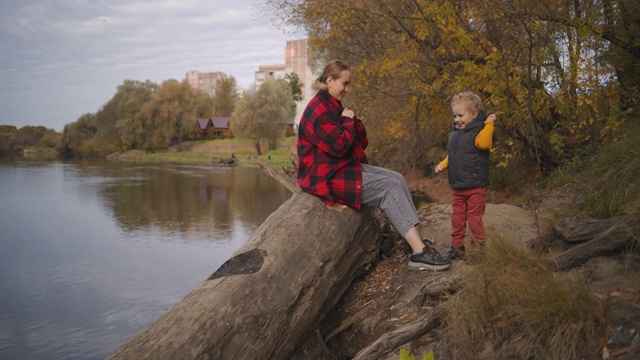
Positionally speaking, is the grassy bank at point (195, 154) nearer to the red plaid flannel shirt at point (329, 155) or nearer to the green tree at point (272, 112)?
the green tree at point (272, 112)

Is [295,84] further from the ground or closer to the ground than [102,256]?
further from the ground

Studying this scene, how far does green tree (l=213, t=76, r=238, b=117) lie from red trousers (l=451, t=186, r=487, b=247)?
254 ft

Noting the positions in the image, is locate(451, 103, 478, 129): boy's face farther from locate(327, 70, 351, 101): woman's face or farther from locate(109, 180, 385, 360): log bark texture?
locate(109, 180, 385, 360): log bark texture

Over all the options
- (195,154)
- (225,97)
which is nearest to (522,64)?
(195,154)

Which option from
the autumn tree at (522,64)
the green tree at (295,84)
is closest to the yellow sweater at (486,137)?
the autumn tree at (522,64)

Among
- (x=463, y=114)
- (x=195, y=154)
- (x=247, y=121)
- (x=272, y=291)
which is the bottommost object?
(x=272, y=291)

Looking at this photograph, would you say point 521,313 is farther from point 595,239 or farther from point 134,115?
point 134,115

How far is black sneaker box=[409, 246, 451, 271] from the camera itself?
4711mm

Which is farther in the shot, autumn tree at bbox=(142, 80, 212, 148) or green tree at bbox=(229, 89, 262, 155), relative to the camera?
autumn tree at bbox=(142, 80, 212, 148)

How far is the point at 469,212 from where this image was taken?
493cm

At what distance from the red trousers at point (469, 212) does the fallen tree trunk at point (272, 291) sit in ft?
2.54

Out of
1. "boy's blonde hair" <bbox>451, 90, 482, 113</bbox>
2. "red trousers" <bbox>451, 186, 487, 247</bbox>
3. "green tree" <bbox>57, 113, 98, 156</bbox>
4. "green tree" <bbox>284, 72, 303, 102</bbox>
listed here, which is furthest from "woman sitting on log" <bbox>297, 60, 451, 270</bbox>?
"green tree" <bbox>284, 72, 303, 102</bbox>

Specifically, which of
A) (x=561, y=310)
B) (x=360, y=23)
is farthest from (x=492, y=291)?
(x=360, y=23)

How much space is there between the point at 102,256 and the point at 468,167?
733 cm
